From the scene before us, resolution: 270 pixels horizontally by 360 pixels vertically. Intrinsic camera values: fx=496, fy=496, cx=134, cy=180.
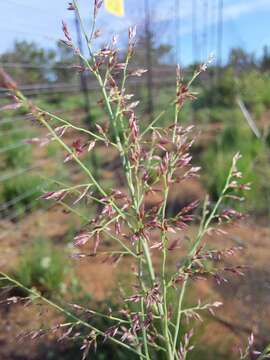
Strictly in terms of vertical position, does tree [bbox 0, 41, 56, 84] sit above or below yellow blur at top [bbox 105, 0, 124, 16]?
below

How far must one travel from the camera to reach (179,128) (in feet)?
2.91

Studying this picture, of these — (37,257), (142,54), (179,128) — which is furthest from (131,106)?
(142,54)

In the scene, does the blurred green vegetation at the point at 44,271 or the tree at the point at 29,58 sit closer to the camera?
the blurred green vegetation at the point at 44,271

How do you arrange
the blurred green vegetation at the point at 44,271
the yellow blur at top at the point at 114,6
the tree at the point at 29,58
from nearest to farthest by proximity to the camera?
the yellow blur at top at the point at 114,6, the blurred green vegetation at the point at 44,271, the tree at the point at 29,58

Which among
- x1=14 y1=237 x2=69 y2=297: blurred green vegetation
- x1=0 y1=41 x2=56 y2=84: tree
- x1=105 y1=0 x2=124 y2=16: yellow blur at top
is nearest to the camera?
x1=105 y1=0 x2=124 y2=16: yellow blur at top

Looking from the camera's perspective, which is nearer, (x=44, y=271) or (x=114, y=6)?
(x=114, y=6)

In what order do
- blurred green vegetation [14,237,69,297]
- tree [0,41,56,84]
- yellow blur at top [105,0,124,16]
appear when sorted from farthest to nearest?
tree [0,41,56,84]
blurred green vegetation [14,237,69,297]
yellow blur at top [105,0,124,16]

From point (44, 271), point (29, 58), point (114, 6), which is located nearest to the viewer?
point (114, 6)

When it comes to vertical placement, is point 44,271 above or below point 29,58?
below

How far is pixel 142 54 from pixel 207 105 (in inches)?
124

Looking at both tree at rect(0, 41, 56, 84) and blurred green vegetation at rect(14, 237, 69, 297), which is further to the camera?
tree at rect(0, 41, 56, 84)

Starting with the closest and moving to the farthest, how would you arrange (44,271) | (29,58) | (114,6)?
(114,6) < (44,271) < (29,58)

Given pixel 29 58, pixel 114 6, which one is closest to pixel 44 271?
pixel 114 6

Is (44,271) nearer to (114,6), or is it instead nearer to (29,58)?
(114,6)
